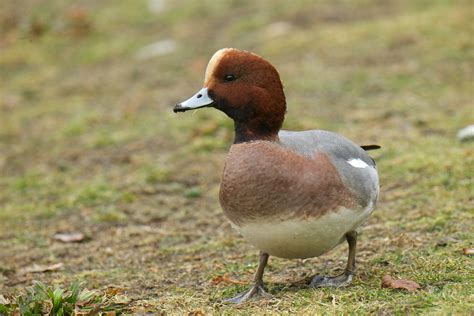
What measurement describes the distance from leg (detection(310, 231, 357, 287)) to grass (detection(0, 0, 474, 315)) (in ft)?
0.25

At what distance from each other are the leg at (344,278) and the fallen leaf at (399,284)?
229 mm

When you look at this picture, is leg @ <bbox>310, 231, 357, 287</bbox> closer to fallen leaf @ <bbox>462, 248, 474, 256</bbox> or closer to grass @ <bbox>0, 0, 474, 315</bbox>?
grass @ <bbox>0, 0, 474, 315</bbox>

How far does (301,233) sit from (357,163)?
56 cm

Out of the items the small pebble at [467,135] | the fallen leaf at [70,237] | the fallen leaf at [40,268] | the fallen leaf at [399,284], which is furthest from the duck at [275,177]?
the small pebble at [467,135]

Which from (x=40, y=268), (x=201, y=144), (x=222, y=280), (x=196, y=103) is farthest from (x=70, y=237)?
(x=196, y=103)

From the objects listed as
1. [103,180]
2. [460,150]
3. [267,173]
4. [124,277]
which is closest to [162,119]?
[103,180]

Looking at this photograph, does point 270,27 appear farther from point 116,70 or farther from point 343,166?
point 343,166

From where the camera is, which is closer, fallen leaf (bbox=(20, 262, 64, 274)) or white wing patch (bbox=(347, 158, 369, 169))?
white wing patch (bbox=(347, 158, 369, 169))

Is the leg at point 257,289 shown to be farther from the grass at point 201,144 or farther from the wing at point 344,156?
the wing at point 344,156

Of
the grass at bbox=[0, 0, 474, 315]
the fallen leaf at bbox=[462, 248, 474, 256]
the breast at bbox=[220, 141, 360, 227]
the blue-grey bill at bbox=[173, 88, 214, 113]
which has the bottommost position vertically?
the grass at bbox=[0, 0, 474, 315]

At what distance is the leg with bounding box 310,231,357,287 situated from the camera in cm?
405

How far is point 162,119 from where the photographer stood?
8.25 metres

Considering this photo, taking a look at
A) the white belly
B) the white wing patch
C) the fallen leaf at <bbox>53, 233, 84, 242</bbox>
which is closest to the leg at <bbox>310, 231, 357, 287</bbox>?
the white belly

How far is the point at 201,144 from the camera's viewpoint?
7.34 meters
